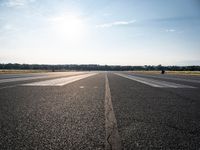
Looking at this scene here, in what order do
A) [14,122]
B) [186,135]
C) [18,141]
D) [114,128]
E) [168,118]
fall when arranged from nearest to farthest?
[18,141] < [186,135] < [114,128] < [14,122] < [168,118]

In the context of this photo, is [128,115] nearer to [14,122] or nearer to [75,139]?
[75,139]

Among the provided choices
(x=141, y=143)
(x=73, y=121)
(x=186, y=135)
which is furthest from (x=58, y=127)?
(x=186, y=135)

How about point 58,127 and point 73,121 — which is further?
point 73,121

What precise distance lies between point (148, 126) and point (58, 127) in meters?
1.66

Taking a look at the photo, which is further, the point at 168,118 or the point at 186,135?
the point at 168,118

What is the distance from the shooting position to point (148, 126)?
11.5 feet

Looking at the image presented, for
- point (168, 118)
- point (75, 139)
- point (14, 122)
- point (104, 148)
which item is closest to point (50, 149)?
point (75, 139)

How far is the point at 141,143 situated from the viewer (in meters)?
2.68

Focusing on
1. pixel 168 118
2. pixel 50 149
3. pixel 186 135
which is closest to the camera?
pixel 50 149

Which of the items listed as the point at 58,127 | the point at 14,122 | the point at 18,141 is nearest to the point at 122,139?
the point at 58,127

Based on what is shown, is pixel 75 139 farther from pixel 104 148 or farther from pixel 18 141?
pixel 18 141

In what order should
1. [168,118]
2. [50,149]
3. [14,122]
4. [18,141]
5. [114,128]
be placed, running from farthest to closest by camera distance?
[168,118]
[14,122]
[114,128]
[18,141]
[50,149]

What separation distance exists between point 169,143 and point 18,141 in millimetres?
2164

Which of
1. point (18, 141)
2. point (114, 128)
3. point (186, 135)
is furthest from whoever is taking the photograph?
point (114, 128)
